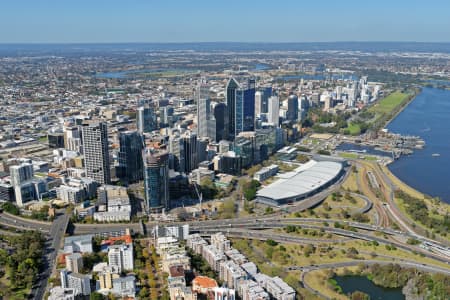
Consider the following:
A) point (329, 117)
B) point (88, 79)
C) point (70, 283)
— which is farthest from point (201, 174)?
point (88, 79)

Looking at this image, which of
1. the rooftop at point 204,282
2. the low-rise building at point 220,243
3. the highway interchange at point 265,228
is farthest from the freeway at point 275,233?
the rooftop at point 204,282

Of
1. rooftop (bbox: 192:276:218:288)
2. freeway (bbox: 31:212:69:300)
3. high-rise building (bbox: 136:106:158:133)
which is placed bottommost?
freeway (bbox: 31:212:69:300)

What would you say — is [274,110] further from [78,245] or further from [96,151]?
[78,245]

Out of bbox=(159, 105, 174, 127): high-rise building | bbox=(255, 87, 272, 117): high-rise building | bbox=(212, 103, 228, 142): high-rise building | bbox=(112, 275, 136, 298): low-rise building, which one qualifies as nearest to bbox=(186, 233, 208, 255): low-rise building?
bbox=(112, 275, 136, 298): low-rise building

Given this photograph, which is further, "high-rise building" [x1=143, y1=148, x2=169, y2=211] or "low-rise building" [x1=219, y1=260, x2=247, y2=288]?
"high-rise building" [x1=143, y1=148, x2=169, y2=211]

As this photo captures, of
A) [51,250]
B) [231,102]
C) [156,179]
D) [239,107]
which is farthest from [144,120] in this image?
[51,250]

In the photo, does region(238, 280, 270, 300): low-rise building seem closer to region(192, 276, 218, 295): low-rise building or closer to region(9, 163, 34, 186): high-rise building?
region(192, 276, 218, 295): low-rise building

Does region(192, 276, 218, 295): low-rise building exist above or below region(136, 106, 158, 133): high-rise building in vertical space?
below

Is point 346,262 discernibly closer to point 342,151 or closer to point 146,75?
point 342,151
